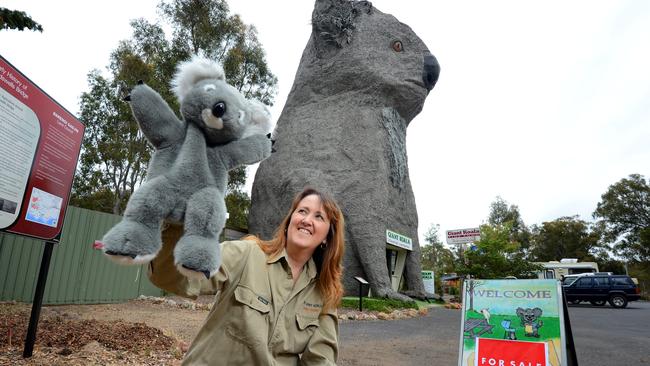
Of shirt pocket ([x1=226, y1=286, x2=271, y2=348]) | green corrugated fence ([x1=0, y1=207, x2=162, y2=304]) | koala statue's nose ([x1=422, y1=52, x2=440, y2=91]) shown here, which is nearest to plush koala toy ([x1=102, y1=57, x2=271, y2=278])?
shirt pocket ([x1=226, y1=286, x2=271, y2=348])

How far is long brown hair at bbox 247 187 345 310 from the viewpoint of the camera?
2.09m

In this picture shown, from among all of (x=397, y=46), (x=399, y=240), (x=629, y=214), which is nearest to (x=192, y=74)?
(x=399, y=240)

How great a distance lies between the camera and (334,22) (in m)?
11.7

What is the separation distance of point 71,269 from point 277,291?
8295 mm

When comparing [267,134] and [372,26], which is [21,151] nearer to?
[267,134]

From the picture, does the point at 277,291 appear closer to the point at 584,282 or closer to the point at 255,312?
the point at 255,312

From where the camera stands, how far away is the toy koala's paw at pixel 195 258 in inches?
47.8

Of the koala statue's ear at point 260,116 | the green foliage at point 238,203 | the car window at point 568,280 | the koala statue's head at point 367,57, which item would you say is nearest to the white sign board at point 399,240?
the koala statue's head at point 367,57

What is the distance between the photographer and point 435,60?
12.7m

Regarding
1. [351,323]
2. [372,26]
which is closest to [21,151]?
[351,323]

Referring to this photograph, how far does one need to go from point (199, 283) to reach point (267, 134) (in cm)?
67

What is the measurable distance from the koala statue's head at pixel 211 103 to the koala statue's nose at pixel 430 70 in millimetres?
11763

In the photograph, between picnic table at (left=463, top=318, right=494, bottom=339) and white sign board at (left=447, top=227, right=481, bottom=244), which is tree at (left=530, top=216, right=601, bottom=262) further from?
picnic table at (left=463, top=318, right=494, bottom=339)

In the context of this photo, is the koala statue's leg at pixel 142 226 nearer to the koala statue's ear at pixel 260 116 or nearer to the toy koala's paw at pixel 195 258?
the toy koala's paw at pixel 195 258
